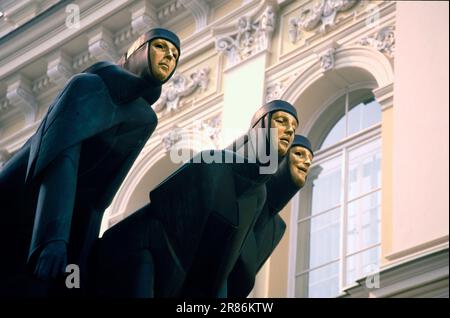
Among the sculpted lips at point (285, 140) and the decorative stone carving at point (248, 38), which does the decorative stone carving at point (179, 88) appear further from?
the sculpted lips at point (285, 140)

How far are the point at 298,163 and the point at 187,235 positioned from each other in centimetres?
111

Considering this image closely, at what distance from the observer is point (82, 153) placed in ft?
→ 22.2

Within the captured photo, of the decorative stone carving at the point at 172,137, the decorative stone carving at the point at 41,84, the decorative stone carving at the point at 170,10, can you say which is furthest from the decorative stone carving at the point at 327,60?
the decorative stone carving at the point at 41,84

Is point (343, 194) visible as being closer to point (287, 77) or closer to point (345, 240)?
point (345, 240)

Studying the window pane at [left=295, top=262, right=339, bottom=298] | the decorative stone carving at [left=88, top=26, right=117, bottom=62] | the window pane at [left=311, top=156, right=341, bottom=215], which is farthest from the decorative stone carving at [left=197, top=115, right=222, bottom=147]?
the window pane at [left=295, top=262, right=339, bottom=298]

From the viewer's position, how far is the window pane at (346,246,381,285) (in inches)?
535

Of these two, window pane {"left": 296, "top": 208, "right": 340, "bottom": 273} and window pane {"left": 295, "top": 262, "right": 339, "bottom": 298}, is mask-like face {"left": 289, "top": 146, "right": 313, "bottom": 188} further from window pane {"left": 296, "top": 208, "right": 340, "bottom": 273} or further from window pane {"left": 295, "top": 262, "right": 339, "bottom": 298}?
window pane {"left": 296, "top": 208, "right": 340, "bottom": 273}

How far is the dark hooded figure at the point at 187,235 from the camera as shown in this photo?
6.79 m

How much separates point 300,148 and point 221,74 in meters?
9.01

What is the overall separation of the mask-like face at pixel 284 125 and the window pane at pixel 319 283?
256 inches

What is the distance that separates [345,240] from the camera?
46.2 ft

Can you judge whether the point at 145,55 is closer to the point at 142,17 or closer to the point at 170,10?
the point at 142,17

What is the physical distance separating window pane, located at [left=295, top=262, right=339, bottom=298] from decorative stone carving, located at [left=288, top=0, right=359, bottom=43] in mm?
2738

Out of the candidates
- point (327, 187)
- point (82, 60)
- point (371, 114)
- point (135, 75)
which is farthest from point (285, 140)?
point (82, 60)
